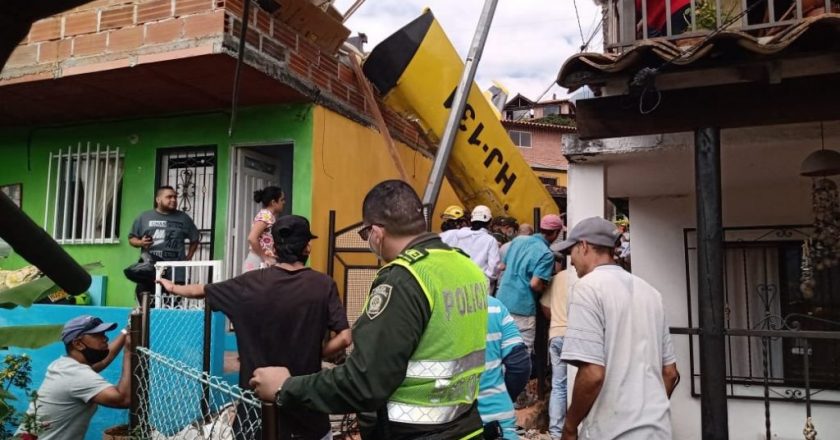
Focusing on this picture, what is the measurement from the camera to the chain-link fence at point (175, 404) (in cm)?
325

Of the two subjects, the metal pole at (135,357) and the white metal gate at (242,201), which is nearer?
the metal pole at (135,357)

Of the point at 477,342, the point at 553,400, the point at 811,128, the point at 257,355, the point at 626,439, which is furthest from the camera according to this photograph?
the point at 553,400

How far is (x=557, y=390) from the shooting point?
5.07 meters

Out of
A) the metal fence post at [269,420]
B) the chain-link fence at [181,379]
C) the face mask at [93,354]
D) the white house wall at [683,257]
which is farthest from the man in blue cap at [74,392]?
the white house wall at [683,257]

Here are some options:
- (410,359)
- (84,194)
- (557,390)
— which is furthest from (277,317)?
(84,194)

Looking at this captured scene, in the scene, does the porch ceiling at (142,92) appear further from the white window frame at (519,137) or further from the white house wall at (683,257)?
the white window frame at (519,137)

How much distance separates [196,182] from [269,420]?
5.74 metres

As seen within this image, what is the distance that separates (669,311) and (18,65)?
275 inches

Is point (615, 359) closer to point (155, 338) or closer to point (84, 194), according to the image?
point (155, 338)

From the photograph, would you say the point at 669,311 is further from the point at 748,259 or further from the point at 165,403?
the point at 165,403

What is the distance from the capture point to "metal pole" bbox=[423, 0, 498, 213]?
7.15 meters

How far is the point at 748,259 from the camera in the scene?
5.98 meters

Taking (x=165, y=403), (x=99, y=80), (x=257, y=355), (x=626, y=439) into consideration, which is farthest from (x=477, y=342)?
(x=99, y=80)

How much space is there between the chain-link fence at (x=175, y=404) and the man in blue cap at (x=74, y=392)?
0.79ft
